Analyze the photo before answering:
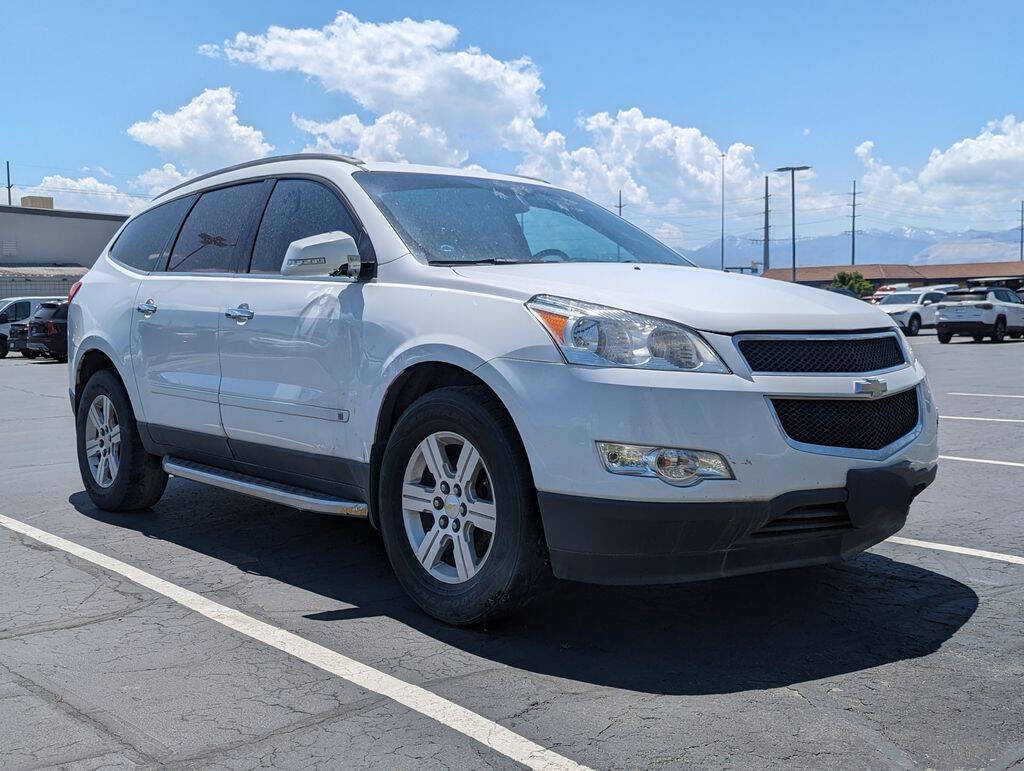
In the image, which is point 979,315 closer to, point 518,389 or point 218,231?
point 218,231

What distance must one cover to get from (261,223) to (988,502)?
177 inches

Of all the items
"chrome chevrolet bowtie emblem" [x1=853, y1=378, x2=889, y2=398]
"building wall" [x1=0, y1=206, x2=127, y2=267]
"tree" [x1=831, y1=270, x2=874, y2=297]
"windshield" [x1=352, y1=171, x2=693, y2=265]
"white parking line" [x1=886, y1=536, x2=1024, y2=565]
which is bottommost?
"white parking line" [x1=886, y1=536, x2=1024, y2=565]

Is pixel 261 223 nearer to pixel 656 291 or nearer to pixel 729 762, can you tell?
pixel 656 291

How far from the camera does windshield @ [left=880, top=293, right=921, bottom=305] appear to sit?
37.2m

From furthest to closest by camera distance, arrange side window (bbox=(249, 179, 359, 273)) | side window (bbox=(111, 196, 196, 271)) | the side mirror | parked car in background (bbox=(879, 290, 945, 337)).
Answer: parked car in background (bbox=(879, 290, 945, 337))
side window (bbox=(111, 196, 196, 271))
side window (bbox=(249, 179, 359, 273))
the side mirror

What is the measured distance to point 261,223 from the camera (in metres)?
5.34

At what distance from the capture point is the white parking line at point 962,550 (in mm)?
5000

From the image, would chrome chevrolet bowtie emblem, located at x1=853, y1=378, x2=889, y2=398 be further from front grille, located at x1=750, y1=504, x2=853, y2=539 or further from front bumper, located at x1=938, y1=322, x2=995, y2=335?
front bumper, located at x1=938, y1=322, x2=995, y2=335

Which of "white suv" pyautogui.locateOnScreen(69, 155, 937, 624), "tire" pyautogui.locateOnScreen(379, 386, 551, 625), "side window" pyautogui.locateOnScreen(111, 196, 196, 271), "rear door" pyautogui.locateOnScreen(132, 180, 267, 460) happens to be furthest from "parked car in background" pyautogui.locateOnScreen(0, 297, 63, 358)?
"tire" pyautogui.locateOnScreen(379, 386, 551, 625)

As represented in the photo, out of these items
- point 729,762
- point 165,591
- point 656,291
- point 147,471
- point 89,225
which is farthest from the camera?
point 89,225

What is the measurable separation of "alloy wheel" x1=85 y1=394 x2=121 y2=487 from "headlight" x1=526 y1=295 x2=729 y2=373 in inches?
142

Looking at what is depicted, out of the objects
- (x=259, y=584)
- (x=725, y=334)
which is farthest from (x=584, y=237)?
(x=259, y=584)

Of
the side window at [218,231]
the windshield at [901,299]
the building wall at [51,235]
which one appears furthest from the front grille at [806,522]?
the building wall at [51,235]

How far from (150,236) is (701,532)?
422 centimetres
